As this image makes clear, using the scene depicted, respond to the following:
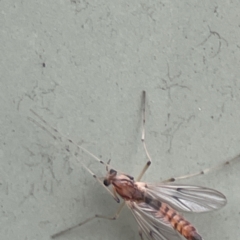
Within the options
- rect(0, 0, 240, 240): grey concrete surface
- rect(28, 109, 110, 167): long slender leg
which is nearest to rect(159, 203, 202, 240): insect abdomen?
rect(0, 0, 240, 240): grey concrete surface


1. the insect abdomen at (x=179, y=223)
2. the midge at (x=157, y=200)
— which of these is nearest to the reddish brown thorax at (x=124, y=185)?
the midge at (x=157, y=200)

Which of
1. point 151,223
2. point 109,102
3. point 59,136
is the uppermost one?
point 109,102

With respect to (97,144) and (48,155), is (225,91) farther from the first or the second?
(48,155)

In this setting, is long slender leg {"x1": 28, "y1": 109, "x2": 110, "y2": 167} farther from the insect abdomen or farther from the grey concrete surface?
the insect abdomen

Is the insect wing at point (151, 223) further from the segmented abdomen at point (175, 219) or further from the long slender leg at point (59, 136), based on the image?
the long slender leg at point (59, 136)

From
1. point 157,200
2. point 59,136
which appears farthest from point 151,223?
point 59,136

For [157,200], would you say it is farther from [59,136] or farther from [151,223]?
[59,136]
